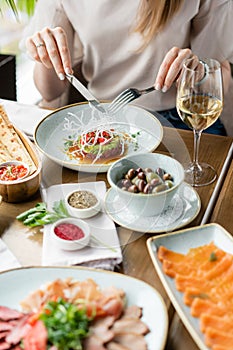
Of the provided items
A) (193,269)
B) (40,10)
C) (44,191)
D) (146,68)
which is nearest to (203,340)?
(193,269)

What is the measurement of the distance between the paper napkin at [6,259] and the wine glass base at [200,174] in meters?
0.46

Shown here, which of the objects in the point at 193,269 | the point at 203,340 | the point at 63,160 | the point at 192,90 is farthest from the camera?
the point at 63,160

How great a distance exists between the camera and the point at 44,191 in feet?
4.35

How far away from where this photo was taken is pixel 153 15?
1830 millimetres

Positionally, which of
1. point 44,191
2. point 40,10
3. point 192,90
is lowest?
point 44,191

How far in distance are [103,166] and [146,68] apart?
70 cm

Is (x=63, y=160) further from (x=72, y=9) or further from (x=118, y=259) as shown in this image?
(x=72, y=9)

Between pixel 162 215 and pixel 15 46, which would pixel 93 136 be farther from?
pixel 15 46

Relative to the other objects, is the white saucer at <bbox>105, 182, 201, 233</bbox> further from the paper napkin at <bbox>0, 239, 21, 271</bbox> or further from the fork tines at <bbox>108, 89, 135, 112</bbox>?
the fork tines at <bbox>108, 89, 135, 112</bbox>

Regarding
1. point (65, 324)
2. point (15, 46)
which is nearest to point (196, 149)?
point (65, 324)

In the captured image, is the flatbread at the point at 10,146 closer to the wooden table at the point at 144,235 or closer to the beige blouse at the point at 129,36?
the wooden table at the point at 144,235

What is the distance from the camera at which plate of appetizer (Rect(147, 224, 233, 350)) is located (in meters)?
0.93

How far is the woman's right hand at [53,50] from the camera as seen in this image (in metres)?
1.61

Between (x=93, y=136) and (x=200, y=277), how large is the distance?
0.55 metres
